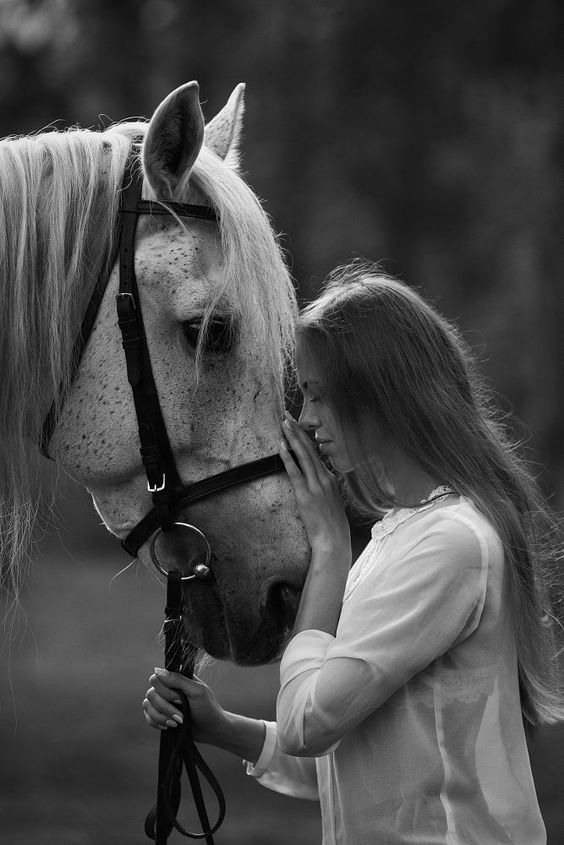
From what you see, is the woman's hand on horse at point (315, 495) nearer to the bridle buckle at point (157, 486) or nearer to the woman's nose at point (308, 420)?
the woman's nose at point (308, 420)

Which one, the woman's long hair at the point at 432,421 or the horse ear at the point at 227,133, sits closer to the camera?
the woman's long hair at the point at 432,421

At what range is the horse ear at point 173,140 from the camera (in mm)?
1812

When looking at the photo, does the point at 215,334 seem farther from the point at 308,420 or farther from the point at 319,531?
the point at 319,531

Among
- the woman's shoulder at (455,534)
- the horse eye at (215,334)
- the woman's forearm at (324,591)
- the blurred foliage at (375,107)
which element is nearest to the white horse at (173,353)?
the horse eye at (215,334)

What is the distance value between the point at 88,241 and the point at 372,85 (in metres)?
8.82

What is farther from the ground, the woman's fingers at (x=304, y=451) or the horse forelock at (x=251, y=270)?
the horse forelock at (x=251, y=270)

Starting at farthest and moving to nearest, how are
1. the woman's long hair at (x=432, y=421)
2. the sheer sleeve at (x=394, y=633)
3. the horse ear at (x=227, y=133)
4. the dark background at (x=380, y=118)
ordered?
1. the dark background at (x=380, y=118)
2. the horse ear at (x=227, y=133)
3. the woman's long hair at (x=432, y=421)
4. the sheer sleeve at (x=394, y=633)

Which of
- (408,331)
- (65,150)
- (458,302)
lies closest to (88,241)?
(65,150)

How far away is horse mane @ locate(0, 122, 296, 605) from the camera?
1.88 m

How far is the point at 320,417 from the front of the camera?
1705mm

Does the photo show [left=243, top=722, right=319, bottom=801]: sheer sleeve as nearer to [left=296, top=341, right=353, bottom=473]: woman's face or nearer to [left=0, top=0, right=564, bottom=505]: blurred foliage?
[left=296, top=341, right=353, bottom=473]: woman's face

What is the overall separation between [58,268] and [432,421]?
2.52ft

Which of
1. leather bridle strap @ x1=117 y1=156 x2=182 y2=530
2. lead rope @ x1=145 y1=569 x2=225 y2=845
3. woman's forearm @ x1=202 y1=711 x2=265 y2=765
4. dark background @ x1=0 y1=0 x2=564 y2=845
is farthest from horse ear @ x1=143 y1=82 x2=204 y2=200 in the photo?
dark background @ x1=0 y1=0 x2=564 y2=845

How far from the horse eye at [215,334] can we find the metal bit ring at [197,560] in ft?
1.08
